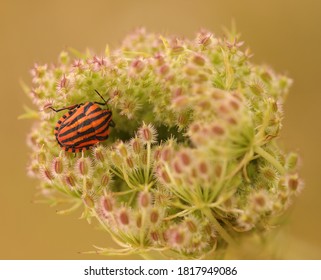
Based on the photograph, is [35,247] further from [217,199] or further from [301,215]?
[217,199]

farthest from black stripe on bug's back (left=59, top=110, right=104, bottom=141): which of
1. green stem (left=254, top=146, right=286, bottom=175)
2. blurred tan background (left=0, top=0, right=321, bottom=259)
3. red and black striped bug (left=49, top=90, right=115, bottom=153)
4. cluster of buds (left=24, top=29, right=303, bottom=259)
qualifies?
blurred tan background (left=0, top=0, right=321, bottom=259)

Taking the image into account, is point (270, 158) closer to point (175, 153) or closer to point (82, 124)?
point (175, 153)

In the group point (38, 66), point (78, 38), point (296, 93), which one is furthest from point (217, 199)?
point (78, 38)

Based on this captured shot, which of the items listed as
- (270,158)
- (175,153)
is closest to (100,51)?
(175,153)

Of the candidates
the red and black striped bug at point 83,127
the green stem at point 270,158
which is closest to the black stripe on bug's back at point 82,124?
the red and black striped bug at point 83,127

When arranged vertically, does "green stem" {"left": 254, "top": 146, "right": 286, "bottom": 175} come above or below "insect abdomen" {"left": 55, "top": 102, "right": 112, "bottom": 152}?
below

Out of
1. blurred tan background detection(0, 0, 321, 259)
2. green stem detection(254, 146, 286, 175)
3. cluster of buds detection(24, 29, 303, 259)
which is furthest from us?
blurred tan background detection(0, 0, 321, 259)

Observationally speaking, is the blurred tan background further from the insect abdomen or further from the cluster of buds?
the insect abdomen

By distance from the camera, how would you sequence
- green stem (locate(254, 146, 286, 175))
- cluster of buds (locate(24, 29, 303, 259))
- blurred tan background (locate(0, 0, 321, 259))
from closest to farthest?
cluster of buds (locate(24, 29, 303, 259)) → green stem (locate(254, 146, 286, 175)) → blurred tan background (locate(0, 0, 321, 259))
